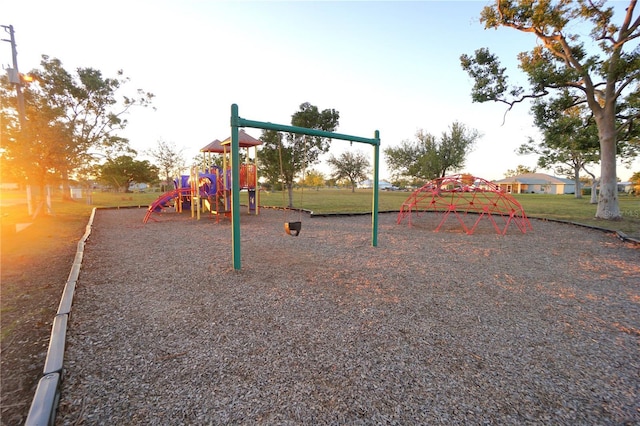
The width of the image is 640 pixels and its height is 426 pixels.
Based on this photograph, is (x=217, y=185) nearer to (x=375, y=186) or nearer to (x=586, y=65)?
(x=375, y=186)

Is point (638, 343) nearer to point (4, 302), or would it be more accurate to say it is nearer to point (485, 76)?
point (4, 302)

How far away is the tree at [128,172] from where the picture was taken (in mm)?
41719

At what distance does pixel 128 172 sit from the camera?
44.1m

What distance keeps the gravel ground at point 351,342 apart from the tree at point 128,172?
44656 mm

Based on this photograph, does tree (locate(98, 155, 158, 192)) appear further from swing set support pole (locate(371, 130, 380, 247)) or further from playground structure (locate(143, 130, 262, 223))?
swing set support pole (locate(371, 130, 380, 247))

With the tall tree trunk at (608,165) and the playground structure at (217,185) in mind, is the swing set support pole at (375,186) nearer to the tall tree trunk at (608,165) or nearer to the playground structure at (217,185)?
the playground structure at (217,185)

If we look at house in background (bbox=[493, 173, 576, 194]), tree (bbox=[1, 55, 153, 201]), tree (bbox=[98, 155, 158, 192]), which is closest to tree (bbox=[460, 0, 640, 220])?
tree (bbox=[1, 55, 153, 201])

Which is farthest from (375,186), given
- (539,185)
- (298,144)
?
(539,185)

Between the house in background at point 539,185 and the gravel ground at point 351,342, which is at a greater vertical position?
the house in background at point 539,185

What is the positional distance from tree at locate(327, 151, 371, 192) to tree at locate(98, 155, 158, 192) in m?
31.5

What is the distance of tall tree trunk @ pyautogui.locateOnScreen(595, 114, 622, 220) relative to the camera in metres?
10.5

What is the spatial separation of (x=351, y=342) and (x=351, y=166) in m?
57.2

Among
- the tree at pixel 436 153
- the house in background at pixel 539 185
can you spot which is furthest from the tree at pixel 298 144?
the house in background at pixel 539 185

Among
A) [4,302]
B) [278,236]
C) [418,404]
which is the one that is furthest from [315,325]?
[278,236]
